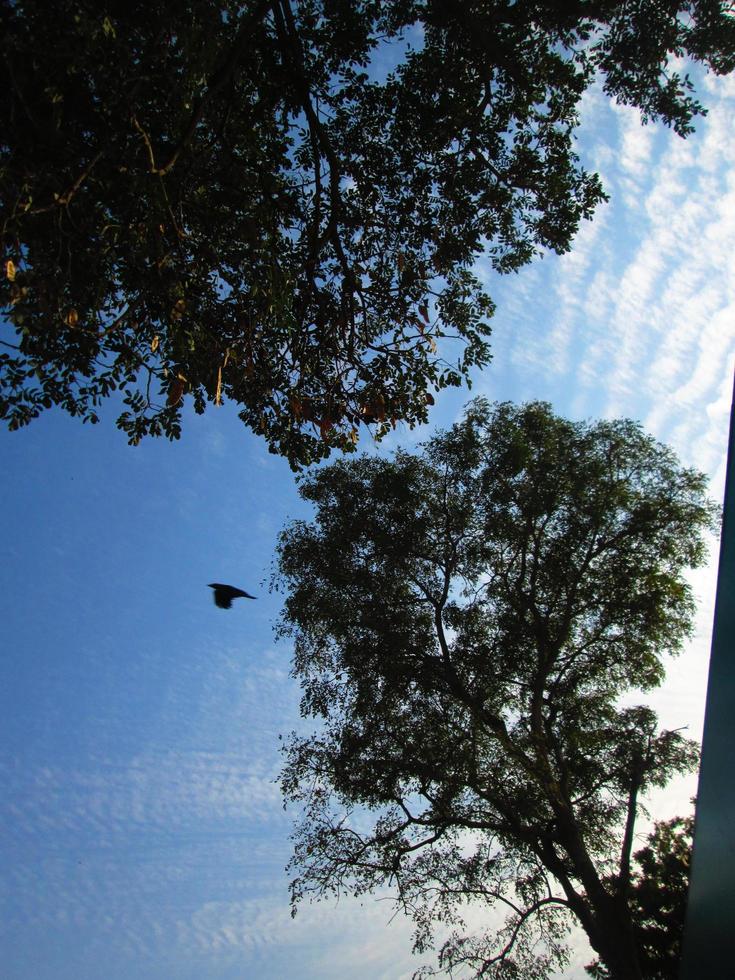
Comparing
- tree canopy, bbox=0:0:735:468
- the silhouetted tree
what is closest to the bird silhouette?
tree canopy, bbox=0:0:735:468

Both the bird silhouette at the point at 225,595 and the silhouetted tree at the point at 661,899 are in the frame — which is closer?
the bird silhouette at the point at 225,595

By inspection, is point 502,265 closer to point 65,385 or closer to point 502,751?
point 65,385

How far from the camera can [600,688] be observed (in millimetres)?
12359

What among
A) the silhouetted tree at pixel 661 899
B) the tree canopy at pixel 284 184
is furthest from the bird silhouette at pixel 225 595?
the silhouetted tree at pixel 661 899

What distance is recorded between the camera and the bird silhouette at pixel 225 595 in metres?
6.18

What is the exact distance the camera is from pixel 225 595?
6227 mm

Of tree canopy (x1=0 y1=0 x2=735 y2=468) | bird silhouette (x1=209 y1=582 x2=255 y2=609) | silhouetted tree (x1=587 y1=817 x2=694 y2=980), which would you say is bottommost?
silhouetted tree (x1=587 y1=817 x2=694 y2=980)

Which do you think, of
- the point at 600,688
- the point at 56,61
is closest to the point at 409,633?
the point at 600,688

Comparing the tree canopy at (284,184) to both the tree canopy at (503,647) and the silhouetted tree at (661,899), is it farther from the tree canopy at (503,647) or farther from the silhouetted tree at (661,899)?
the silhouetted tree at (661,899)

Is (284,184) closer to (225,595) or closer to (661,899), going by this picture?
(225,595)

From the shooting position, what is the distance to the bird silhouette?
20.3 ft

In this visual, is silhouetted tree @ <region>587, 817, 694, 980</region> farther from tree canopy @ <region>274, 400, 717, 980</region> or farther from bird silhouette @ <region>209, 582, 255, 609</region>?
bird silhouette @ <region>209, 582, 255, 609</region>

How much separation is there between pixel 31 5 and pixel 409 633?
1074 cm

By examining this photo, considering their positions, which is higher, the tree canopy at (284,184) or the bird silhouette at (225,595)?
the tree canopy at (284,184)
